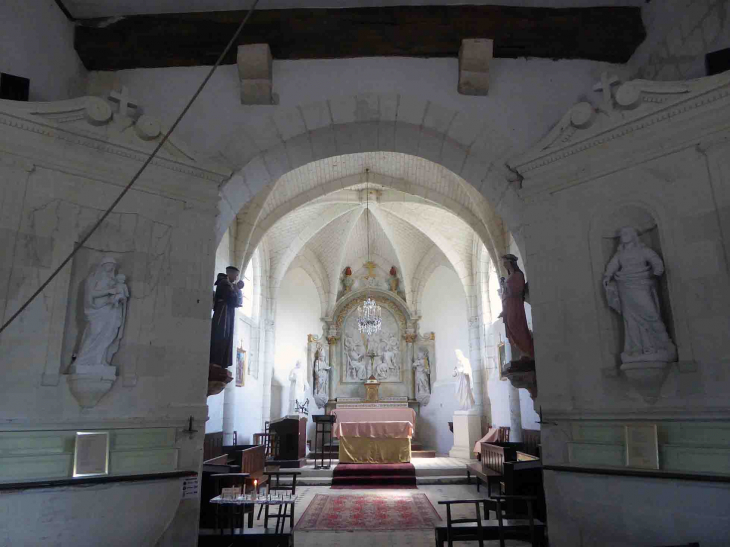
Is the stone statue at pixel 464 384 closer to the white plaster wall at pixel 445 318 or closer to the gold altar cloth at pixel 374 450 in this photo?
the white plaster wall at pixel 445 318

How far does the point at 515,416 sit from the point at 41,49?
937 cm

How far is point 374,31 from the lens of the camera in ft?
19.2

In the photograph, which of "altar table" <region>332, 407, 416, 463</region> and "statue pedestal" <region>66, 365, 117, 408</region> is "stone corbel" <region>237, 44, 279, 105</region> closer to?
"statue pedestal" <region>66, 365, 117, 408</region>

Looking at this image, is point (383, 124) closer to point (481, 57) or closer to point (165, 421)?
point (481, 57)

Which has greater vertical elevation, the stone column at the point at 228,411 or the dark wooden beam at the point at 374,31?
the dark wooden beam at the point at 374,31

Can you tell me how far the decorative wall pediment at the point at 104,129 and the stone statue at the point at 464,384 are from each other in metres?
9.33

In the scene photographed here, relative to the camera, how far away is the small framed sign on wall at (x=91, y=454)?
4496 millimetres

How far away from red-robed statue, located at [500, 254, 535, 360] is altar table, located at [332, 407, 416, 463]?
19.3ft

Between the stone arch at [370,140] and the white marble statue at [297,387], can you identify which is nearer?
the stone arch at [370,140]

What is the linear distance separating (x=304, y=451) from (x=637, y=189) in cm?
1038

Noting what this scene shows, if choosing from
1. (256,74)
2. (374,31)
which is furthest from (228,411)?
(374,31)

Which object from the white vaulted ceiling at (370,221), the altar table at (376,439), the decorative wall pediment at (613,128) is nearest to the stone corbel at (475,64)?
the decorative wall pediment at (613,128)

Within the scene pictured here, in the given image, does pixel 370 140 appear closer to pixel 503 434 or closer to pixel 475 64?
pixel 475 64

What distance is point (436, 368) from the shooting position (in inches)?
608
